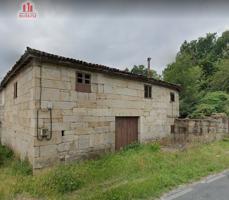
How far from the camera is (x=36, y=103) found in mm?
6477

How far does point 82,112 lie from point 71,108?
1.77 feet

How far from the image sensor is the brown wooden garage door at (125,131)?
9.28 m

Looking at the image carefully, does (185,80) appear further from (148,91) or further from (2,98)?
(2,98)

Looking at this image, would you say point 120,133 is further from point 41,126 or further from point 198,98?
point 198,98

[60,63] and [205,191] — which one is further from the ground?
[60,63]

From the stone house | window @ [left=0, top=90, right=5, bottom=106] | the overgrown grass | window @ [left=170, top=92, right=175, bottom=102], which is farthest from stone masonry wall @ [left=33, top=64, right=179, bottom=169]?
window @ [left=0, top=90, right=5, bottom=106]

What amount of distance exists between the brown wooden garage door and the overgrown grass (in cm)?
118

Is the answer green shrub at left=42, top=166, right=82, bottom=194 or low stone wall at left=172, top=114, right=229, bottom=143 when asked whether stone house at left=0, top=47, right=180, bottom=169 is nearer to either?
green shrub at left=42, top=166, right=82, bottom=194

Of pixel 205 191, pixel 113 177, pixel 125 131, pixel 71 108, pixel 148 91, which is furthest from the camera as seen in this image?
pixel 148 91

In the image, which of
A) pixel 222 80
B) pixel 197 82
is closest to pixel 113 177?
pixel 197 82

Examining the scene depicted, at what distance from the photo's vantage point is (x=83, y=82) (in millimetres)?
7926

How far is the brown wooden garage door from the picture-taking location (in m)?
9.28

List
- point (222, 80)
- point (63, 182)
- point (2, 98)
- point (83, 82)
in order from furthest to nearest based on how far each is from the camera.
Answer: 1. point (222, 80)
2. point (2, 98)
3. point (83, 82)
4. point (63, 182)

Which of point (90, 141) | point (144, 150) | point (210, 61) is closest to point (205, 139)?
point (144, 150)
